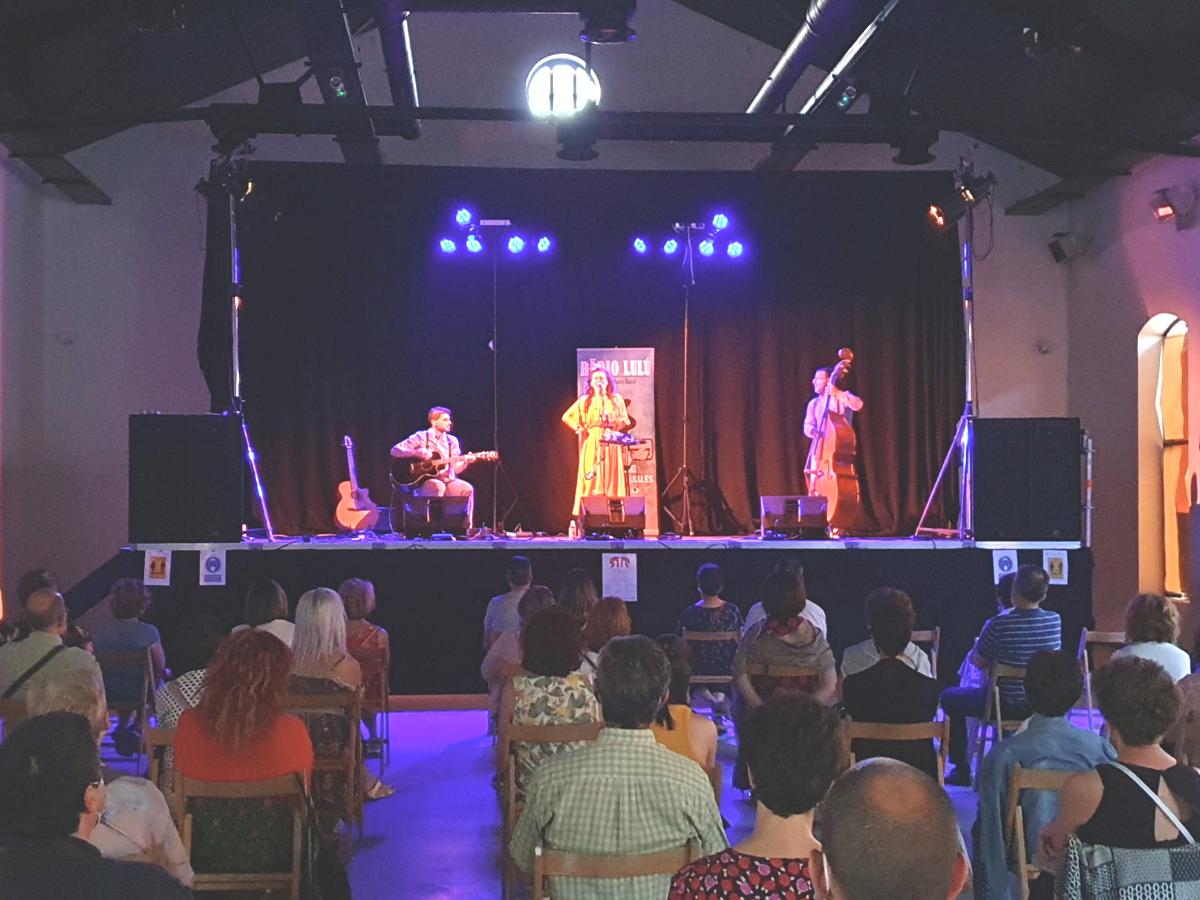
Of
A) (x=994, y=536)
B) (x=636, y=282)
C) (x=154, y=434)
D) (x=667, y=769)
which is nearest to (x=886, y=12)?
(x=994, y=536)

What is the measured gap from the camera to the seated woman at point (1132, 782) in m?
2.51

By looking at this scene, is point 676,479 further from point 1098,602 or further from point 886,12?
point 886,12

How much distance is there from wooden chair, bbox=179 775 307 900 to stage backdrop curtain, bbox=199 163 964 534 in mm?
8799

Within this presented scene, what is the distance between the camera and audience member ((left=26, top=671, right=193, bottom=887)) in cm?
273

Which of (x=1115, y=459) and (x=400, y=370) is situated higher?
(x=400, y=370)

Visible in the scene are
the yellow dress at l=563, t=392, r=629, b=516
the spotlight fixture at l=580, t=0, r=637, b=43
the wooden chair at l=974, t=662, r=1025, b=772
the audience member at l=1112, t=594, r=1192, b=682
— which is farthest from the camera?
the yellow dress at l=563, t=392, r=629, b=516

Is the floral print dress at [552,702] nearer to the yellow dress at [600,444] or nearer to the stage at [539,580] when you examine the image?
the stage at [539,580]

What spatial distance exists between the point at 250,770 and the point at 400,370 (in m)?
9.10

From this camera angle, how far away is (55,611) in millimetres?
5047

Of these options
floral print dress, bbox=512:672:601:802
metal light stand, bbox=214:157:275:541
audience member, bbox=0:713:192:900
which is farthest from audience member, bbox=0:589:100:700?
metal light stand, bbox=214:157:275:541

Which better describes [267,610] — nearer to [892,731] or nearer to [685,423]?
[892,731]

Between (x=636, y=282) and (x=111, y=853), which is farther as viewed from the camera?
(x=636, y=282)

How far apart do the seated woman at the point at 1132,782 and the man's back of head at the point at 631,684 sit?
3.09 ft

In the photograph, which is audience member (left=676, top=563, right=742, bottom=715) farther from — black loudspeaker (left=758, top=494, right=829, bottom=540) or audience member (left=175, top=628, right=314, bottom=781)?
audience member (left=175, top=628, right=314, bottom=781)
